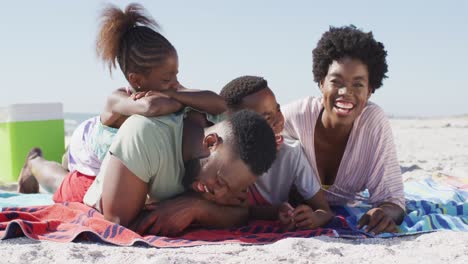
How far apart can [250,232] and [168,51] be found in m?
1.16

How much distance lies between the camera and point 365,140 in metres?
3.56

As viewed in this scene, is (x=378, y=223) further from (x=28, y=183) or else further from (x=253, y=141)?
(x=28, y=183)

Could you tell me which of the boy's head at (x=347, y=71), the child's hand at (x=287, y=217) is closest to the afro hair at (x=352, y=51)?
the boy's head at (x=347, y=71)

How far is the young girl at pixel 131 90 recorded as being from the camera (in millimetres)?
2891

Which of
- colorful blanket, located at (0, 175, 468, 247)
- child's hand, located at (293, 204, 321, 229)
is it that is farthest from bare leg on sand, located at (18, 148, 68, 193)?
child's hand, located at (293, 204, 321, 229)

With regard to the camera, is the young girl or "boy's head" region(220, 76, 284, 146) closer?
the young girl

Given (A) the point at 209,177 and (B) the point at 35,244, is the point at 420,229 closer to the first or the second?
(A) the point at 209,177

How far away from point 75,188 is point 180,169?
1.08 m

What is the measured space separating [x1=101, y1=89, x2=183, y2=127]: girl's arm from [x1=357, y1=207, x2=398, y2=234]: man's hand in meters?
1.22

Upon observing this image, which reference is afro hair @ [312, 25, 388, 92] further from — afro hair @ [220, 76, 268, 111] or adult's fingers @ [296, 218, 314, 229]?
adult's fingers @ [296, 218, 314, 229]

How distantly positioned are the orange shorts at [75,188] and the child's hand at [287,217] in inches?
50.5

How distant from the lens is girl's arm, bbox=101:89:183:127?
9.04ft

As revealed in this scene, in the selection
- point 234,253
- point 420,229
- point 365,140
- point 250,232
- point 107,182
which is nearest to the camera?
point 234,253

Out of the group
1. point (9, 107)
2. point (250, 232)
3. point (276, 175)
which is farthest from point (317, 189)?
point (9, 107)
